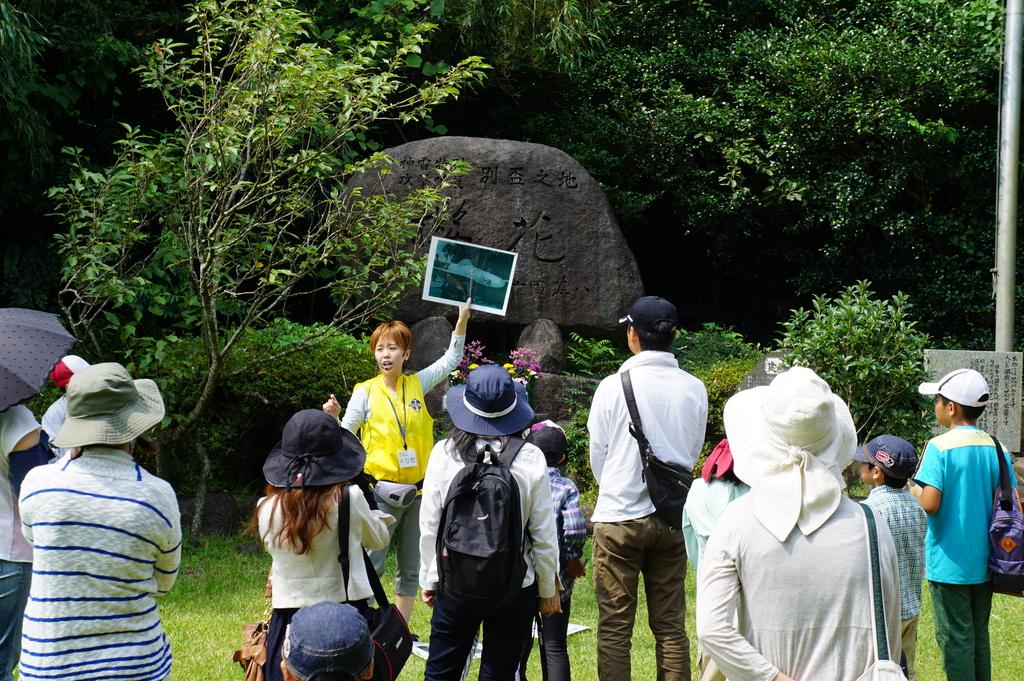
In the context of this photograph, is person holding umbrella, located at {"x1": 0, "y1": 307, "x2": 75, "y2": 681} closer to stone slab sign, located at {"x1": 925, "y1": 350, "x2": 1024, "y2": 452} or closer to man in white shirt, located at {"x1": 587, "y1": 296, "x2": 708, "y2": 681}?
man in white shirt, located at {"x1": 587, "y1": 296, "x2": 708, "y2": 681}

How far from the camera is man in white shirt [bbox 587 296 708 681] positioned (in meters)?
4.04

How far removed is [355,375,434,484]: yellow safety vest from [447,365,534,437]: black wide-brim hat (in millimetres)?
1575

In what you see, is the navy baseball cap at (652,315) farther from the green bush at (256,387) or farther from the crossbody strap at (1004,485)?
the green bush at (256,387)

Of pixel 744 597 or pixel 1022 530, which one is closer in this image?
pixel 744 597

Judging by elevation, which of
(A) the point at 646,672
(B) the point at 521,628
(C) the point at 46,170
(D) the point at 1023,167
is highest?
(D) the point at 1023,167

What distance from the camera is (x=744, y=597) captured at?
235cm

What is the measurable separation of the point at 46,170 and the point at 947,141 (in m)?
10.5

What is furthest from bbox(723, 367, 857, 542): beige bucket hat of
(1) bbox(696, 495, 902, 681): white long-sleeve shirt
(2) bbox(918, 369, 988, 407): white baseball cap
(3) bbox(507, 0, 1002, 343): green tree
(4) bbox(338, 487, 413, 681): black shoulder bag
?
(3) bbox(507, 0, 1002, 343): green tree

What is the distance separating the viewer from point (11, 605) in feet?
11.1

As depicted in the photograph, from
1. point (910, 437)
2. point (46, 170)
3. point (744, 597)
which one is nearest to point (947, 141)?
point (910, 437)

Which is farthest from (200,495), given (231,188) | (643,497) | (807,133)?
(807,133)

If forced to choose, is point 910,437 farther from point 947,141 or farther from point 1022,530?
point 947,141

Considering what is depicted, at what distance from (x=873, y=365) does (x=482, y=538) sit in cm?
480

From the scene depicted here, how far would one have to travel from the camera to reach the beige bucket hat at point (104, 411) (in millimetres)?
2809
